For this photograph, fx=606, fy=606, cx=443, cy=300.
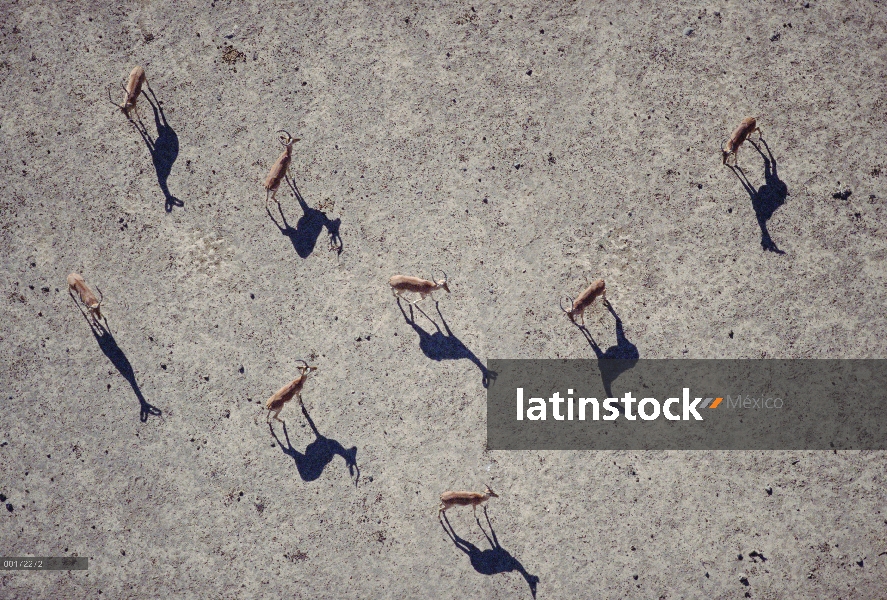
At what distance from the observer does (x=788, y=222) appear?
1047 centimetres

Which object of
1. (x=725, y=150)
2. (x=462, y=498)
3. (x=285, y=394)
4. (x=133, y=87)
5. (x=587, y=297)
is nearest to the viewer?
(x=462, y=498)

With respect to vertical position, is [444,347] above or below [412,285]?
below

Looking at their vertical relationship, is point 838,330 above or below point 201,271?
below

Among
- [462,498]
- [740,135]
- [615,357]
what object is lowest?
[462,498]

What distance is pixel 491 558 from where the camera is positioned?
9.89 meters

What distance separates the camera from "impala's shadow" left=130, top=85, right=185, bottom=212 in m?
10.7

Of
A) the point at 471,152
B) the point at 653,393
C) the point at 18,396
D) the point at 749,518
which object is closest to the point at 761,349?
the point at 653,393

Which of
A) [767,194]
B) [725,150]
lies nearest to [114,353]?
[725,150]

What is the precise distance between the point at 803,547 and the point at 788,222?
213 inches

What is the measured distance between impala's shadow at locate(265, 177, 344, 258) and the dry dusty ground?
0.05 m

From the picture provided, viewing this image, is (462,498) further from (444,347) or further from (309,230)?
(309,230)

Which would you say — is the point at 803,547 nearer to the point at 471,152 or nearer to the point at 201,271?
the point at 471,152

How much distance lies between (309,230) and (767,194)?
798cm

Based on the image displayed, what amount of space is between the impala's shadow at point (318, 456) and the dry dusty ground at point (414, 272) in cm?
5
